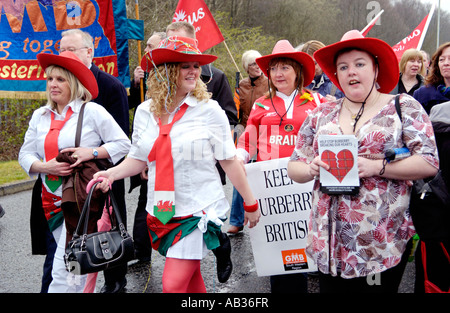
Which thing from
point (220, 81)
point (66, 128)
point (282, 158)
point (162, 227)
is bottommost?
point (162, 227)

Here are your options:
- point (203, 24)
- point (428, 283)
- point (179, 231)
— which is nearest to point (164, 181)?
point (179, 231)

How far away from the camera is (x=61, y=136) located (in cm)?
318

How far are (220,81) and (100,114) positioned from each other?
1604mm

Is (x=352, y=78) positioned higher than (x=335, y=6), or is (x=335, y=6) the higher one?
(x=335, y=6)

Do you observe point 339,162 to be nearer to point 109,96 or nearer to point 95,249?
point 95,249

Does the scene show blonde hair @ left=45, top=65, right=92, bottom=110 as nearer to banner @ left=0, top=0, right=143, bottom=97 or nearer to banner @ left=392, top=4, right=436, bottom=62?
banner @ left=0, top=0, right=143, bottom=97

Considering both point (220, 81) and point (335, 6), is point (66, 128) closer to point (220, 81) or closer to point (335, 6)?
point (220, 81)

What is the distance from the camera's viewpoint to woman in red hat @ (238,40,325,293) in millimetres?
3453

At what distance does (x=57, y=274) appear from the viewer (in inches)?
116

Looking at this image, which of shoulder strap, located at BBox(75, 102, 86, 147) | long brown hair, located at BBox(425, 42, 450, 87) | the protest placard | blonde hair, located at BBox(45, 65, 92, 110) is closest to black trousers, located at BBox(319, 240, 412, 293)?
the protest placard

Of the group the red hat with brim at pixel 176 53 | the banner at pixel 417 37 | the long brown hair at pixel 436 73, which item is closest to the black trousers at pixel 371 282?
the red hat with brim at pixel 176 53
